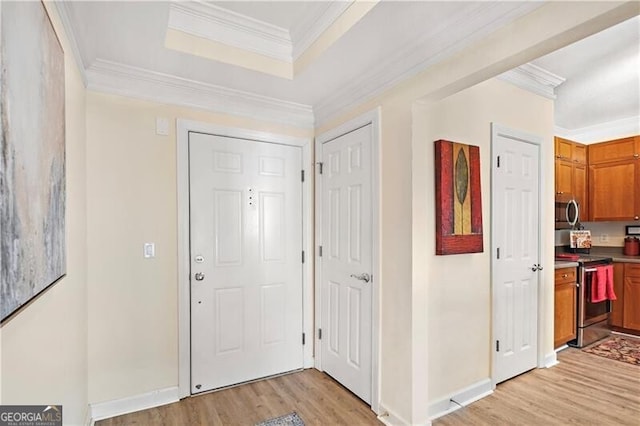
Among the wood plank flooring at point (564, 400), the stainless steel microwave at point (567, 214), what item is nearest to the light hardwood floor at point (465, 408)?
the wood plank flooring at point (564, 400)

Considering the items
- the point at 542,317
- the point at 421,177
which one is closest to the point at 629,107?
the point at 542,317

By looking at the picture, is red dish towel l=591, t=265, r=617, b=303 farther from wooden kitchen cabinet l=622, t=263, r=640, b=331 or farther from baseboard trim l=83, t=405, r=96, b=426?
baseboard trim l=83, t=405, r=96, b=426

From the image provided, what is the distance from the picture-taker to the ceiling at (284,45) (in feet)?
5.53

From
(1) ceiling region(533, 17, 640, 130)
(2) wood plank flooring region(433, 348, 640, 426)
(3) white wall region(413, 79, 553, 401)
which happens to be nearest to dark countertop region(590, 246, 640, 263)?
(2) wood plank flooring region(433, 348, 640, 426)

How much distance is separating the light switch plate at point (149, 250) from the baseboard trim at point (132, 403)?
98cm

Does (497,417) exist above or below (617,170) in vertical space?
below

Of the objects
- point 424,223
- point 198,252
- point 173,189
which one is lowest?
point 198,252

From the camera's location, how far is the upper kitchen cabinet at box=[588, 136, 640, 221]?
4.06 meters

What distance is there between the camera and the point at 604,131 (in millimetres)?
4504

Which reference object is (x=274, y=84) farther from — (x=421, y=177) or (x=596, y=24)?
(x=596, y=24)

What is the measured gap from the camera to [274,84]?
2.54m

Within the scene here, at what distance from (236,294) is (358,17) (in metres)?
2.16

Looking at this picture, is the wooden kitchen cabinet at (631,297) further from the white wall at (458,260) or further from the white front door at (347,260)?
the white front door at (347,260)

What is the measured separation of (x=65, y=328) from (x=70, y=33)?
145 centimetres
